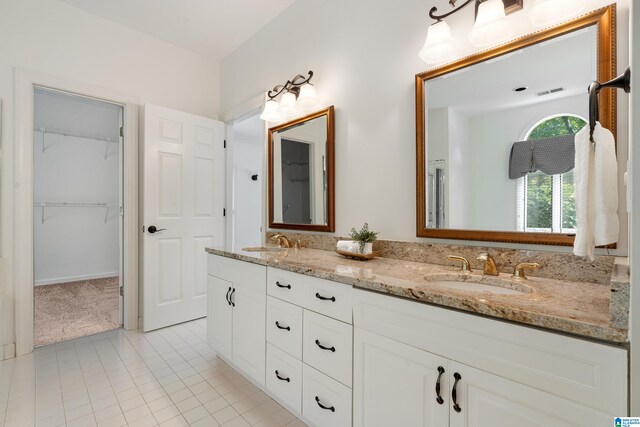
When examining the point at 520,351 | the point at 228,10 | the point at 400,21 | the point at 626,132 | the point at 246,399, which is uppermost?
the point at 228,10

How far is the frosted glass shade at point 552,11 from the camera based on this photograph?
115cm

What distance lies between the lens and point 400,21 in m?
1.74

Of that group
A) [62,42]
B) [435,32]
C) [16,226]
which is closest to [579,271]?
[435,32]

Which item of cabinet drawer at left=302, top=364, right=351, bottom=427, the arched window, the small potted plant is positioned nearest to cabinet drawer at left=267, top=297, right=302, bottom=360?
cabinet drawer at left=302, top=364, right=351, bottom=427

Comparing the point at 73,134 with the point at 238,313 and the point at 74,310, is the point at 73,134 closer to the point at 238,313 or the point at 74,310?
the point at 74,310

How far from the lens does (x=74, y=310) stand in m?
3.31

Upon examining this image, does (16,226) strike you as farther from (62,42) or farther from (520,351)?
(520,351)

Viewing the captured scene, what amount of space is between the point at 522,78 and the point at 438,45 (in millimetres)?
412

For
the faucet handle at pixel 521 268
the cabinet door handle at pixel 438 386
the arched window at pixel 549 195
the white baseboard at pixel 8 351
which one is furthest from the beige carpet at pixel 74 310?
the arched window at pixel 549 195

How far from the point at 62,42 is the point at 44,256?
3255 mm

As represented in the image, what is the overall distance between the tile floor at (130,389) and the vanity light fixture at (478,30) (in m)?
2.00

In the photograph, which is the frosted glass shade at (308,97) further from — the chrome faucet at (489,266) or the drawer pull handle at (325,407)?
the drawer pull handle at (325,407)

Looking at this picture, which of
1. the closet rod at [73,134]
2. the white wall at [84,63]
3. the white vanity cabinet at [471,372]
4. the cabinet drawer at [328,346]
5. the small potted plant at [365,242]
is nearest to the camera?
the white vanity cabinet at [471,372]

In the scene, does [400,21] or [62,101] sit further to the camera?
[62,101]
